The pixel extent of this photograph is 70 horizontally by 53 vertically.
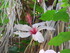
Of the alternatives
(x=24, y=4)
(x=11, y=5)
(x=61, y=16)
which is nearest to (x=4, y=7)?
(x=11, y=5)

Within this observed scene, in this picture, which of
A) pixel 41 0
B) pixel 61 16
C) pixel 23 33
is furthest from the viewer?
pixel 41 0

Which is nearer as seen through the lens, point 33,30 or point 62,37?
point 62,37

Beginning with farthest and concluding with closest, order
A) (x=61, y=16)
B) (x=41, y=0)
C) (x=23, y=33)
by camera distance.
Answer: (x=41, y=0)
(x=23, y=33)
(x=61, y=16)

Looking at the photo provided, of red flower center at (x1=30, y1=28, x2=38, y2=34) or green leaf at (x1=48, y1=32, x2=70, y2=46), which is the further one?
red flower center at (x1=30, y1=28, x2=38, y2=34)

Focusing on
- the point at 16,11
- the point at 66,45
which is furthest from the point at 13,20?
the point at 66,45

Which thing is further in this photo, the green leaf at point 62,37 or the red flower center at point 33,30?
the red flower center at point 33,30

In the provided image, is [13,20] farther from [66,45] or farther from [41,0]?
[66,45]

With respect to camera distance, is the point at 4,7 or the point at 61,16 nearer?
the point at 61,16

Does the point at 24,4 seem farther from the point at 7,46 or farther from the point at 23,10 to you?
the point at 7,46

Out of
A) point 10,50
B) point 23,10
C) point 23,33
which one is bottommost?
point 10,50

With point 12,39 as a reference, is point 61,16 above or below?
above
